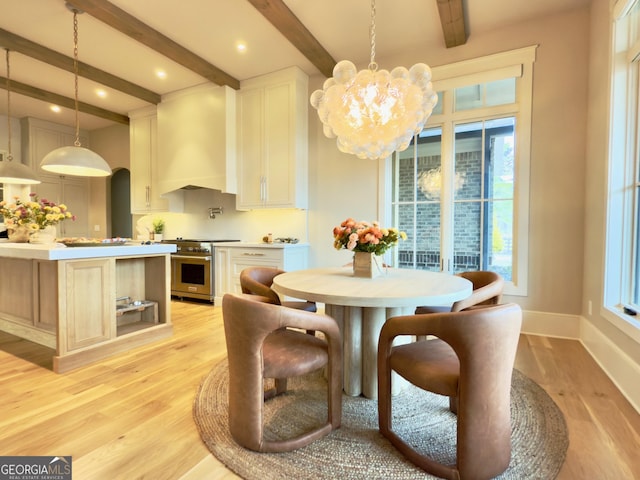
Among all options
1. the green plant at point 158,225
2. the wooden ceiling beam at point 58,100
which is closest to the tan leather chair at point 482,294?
the green plant at point 158,225

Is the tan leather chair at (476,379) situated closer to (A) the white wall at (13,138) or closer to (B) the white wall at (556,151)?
(B) the white wall at (556,151)

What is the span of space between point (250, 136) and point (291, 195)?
1044 mm

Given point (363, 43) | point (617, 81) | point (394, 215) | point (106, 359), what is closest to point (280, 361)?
point (106, 359)

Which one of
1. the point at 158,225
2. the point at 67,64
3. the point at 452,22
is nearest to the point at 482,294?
the point at 452,22

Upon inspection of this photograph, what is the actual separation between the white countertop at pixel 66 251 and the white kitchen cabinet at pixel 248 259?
1319mm

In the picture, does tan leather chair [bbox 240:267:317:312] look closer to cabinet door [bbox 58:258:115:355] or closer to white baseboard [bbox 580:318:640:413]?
cabinet door [bbox 58:258:115:355]

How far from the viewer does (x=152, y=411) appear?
5.85 feet

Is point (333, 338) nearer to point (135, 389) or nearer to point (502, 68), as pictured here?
point (135, 389)

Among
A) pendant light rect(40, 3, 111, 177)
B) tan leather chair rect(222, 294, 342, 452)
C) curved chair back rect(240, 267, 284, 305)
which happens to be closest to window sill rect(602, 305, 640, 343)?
tan leather chair rect(222, 294, 342, 452)

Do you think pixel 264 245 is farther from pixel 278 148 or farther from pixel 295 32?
pixel 295 32

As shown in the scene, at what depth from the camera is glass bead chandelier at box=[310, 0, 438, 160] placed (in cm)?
203

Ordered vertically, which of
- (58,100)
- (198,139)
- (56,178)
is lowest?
(56,178)

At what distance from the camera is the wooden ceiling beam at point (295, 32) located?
8.95 ft

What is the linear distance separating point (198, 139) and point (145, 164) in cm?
138
